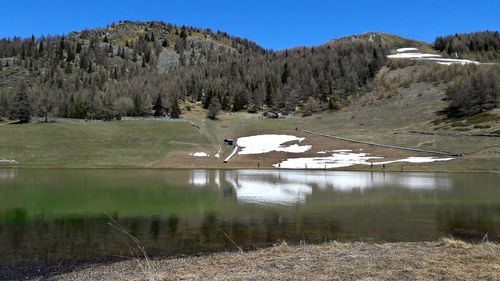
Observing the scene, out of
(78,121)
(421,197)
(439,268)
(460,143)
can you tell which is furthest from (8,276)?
(78,121)

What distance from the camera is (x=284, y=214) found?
81.2ft

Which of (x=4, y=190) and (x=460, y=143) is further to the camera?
(x=460, y=143)

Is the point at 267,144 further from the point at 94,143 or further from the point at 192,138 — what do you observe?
the point at 94,143

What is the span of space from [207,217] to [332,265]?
1226cm

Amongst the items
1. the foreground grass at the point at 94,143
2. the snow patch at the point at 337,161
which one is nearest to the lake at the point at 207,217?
the snow patch at the point at 337,161

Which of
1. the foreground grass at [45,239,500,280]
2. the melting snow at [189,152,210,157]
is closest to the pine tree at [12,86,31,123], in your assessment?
the melting snow at [189,152,210,157]

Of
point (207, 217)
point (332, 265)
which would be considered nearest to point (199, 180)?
point (207, 217)

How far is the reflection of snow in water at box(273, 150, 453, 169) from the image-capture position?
220 ft

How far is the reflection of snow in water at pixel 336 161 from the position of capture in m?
67.2

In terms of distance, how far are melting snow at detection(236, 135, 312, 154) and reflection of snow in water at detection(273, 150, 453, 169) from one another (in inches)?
317

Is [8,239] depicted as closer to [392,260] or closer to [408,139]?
[392,260]

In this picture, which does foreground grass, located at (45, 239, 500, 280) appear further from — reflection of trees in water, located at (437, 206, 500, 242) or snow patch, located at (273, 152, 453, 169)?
snow patch, located at (273, 152, 453, 169)

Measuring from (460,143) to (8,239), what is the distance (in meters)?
75.0

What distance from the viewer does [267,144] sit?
292 ft
